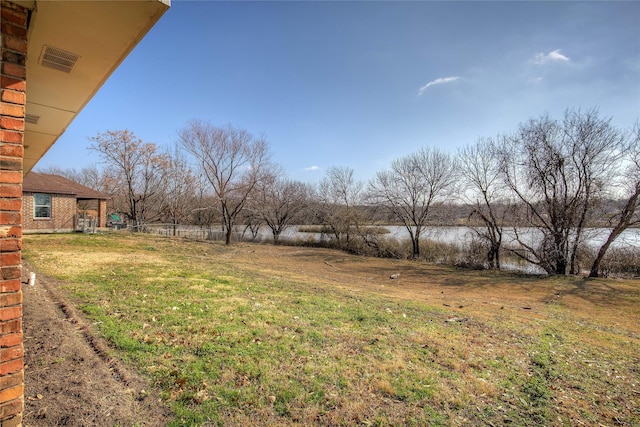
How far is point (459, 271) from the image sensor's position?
16.4 m

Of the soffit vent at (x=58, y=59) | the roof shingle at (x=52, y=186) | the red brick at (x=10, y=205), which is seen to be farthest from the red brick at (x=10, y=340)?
the roof shingle at (x=52, y=186)

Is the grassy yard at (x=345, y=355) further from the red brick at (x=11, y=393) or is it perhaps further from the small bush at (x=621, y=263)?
the small bush at (x=621, y=263)

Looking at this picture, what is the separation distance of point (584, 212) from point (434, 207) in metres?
8.57

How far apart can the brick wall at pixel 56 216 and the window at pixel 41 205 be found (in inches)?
6.5

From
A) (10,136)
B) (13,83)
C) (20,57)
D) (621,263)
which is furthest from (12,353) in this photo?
(621,263)

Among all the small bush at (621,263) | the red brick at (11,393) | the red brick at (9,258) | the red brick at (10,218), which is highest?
the red brick at (10,218)

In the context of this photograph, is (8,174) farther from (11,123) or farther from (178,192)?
(178,192)

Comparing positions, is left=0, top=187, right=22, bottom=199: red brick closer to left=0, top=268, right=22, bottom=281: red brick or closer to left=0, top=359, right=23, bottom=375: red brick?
left=0, top=268, right=22, bottom=281: red brick

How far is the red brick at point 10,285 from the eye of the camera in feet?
5.45

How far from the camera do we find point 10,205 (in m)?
1.69

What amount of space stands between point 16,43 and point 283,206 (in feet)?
92.4

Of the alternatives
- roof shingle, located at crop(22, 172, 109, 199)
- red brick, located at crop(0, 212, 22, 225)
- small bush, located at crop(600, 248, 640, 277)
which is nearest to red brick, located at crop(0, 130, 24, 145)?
Answer: red brick, located at crop(0, 212, 22, 225)

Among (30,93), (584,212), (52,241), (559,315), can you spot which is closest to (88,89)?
(30,93)

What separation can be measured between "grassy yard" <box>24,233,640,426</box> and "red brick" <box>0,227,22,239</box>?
1.70 meters
